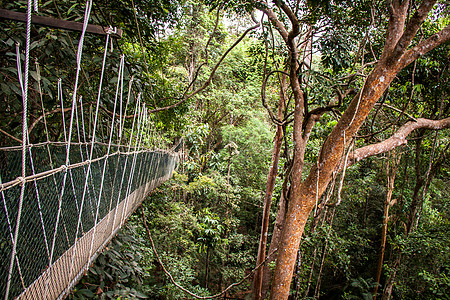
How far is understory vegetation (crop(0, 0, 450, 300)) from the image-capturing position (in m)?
1.71

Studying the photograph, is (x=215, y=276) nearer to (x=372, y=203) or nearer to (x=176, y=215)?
(x=176, y=215)

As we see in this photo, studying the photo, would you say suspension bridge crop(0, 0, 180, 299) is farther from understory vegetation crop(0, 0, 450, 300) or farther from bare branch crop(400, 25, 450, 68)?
bare branch crop(400, 25, 450, 68)

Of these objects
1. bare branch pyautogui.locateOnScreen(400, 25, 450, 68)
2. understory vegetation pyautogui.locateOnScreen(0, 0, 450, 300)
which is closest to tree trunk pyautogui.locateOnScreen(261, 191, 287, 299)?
understory vegetation pyautogui.locateOnScreen(0, 0, 450, 300)

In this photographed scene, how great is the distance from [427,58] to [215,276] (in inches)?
217

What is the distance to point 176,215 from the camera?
4164mm

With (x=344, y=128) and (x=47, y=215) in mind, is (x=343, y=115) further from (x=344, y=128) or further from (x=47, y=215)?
(x=47, y=215)

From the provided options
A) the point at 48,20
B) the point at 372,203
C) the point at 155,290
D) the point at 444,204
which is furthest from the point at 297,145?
the point at 372,203

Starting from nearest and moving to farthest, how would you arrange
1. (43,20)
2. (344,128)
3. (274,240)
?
(43,20) < (344,128) < (274,240)

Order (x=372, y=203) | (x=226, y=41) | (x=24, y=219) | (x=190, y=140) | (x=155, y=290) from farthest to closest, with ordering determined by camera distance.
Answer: (x=226, y=41)
(x=190, y=140)
(x=372, y=203)
(x=155, y=290)
(x=24, y=219)

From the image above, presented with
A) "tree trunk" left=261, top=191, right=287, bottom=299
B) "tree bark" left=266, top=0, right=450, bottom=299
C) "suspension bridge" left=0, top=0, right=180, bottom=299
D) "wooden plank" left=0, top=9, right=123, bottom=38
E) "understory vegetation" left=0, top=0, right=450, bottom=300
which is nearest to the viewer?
"suspension bridge" left=0, top=0, right=180, bottom=299

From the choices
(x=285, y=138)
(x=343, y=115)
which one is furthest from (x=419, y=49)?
(x=285, y=138)

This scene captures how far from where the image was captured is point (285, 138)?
1.94 metres

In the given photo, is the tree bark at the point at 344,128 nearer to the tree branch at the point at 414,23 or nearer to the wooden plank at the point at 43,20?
the tree branch at the point at 414,23

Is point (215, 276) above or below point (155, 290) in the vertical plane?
below
